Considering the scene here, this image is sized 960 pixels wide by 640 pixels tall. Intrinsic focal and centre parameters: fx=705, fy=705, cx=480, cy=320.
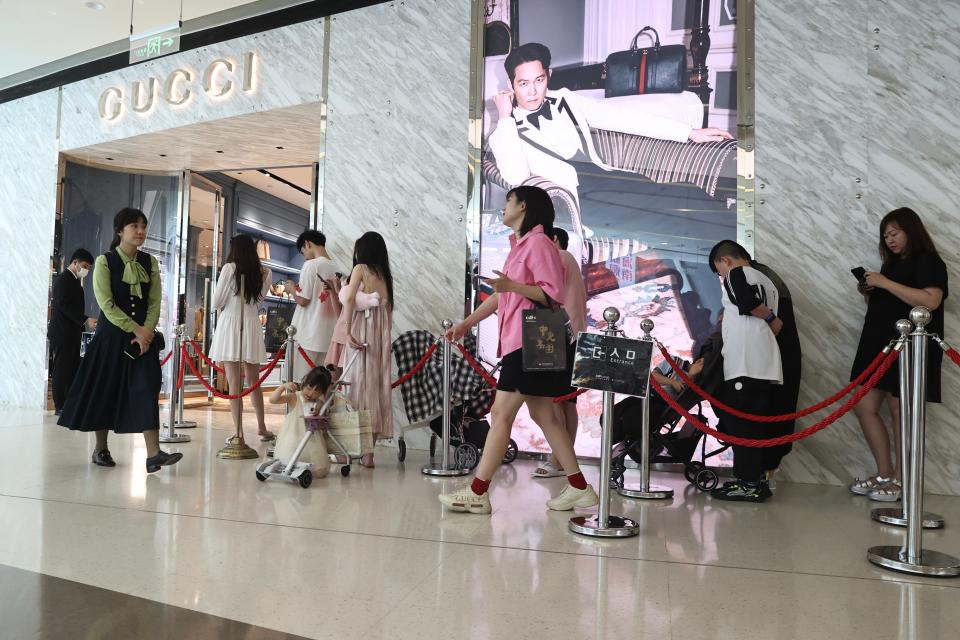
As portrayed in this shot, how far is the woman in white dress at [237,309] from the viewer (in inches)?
223

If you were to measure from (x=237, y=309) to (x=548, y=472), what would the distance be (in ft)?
9.65

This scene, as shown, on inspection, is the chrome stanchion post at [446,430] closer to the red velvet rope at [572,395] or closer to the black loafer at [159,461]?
the red velvet rope at [572,395]

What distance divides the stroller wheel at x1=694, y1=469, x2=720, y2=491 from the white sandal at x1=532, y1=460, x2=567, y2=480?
920 mm

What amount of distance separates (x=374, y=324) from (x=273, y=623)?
3.07 m

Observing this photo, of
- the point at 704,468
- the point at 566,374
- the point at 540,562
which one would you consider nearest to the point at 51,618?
the point at 540,562

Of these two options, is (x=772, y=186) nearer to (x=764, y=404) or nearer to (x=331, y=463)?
(x=764, y=404)

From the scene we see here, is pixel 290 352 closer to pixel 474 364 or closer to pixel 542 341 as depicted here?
pixel 474 364

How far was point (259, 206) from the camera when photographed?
1316 centimetres

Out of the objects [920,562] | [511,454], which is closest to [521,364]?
[920,562]

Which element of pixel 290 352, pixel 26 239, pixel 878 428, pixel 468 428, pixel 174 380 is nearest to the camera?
pixel 878 428

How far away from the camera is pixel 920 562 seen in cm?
278

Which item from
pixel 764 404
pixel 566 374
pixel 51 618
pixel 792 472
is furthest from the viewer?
pixel 792 472

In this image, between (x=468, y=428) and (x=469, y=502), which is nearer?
(x=469, y=502)

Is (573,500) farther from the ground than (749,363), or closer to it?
closer to it
